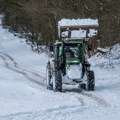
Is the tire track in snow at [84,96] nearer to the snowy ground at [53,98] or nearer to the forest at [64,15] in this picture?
the snowy ground at [53,98]

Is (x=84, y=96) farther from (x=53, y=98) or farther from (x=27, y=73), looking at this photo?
(x=27, y=73)

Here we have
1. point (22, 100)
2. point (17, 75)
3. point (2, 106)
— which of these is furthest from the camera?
point (17, 75)

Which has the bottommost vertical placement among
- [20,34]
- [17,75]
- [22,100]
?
[20,34]

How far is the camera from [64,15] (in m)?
31.5

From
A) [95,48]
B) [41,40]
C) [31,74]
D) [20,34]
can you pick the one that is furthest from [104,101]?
[20,34]

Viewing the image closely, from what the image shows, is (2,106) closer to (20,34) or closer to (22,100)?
(22,100)

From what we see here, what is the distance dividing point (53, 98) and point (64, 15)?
681 inches

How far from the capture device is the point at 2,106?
13625 millimetres

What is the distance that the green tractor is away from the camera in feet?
53.4

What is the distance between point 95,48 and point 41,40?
10240mm

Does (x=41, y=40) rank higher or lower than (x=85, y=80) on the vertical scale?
lower

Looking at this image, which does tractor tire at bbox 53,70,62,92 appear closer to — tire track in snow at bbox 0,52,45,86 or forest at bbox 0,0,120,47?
tire track in snow at bbox 0,52,45,86

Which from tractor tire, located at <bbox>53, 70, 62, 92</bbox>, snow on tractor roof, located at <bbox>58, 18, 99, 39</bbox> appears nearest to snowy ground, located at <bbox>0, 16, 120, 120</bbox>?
tractor tire, located at <bbox>53, 70, 62, 92</bbox>

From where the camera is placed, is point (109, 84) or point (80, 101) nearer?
point (80, 101)
